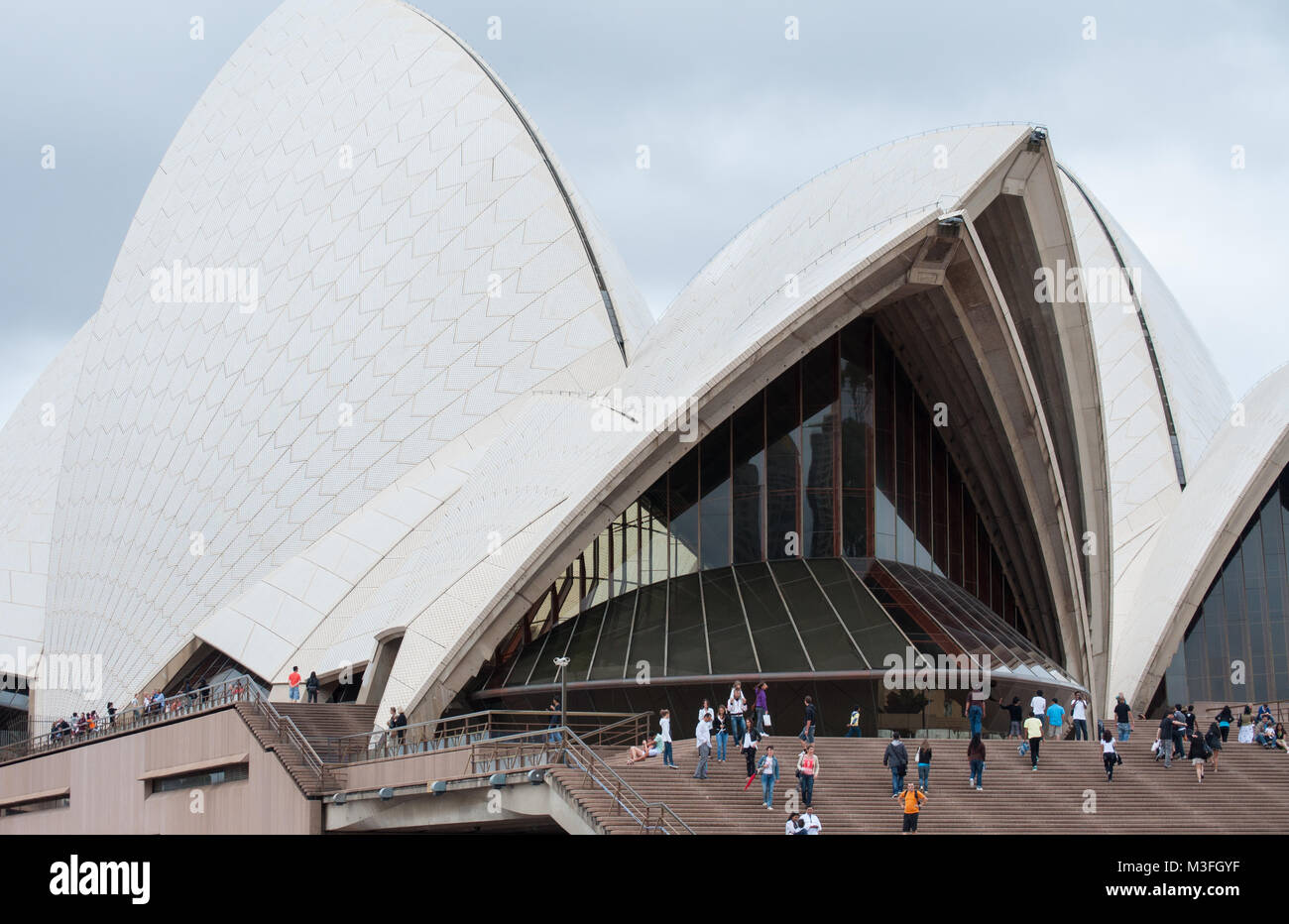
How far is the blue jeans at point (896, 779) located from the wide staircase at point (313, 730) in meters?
8.32

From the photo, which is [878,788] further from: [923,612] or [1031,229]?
[1031,229]

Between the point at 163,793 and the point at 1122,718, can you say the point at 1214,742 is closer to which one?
the point at 1122,718

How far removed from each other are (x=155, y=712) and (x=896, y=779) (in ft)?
46.4

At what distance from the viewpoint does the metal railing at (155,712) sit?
2427 centimetres

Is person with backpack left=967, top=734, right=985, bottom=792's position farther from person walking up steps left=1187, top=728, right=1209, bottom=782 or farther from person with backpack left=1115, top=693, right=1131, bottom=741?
person with backpack left=1115, top=693, right=1131, bottom=741

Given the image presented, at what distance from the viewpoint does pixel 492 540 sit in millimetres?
26188

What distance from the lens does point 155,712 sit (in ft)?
85.1

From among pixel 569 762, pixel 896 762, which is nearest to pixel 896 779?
pixel 896 762

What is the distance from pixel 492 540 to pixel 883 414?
958 cm

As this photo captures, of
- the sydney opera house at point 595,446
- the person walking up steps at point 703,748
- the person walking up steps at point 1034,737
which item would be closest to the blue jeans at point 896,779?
the person walking up steps at point 703,748

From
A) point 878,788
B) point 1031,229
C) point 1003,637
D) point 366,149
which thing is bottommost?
point 878,788

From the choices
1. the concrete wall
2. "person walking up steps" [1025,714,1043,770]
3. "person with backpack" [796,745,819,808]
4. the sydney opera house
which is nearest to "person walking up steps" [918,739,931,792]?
"person with backpack" [796,745,819,808]
